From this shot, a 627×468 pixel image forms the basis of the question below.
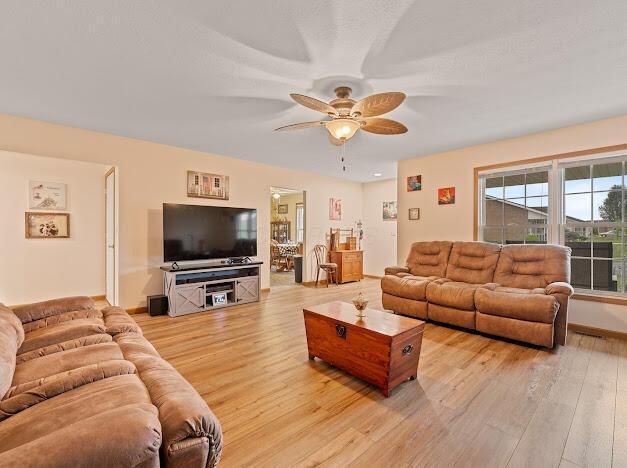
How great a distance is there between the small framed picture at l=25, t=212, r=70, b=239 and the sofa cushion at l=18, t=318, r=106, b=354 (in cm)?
328

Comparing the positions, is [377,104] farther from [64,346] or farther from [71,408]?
[64,346]

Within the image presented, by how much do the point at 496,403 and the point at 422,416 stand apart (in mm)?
577

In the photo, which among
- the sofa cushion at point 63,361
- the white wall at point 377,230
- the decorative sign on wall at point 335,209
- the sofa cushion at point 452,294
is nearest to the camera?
the sofa cushion at point 63,361

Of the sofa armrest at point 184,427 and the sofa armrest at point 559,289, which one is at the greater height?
the sofa armrest at point 559,289

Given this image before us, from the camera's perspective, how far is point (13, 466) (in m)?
0.74

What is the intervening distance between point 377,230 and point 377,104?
212 inches

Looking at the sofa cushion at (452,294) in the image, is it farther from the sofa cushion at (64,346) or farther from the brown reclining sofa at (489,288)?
the sofa cushion at (64,346)

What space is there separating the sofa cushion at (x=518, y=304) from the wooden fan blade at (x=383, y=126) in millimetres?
2038

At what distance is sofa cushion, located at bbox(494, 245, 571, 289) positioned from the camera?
3414 millimetres

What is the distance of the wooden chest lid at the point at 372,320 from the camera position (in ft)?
7.45

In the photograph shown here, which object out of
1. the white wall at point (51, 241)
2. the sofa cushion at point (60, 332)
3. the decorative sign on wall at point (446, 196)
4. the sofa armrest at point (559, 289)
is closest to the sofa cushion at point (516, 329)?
the sofa armrest at point (559, 289)

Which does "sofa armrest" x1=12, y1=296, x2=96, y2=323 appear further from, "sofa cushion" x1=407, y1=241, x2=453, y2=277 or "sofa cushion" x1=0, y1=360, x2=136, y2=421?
"sofa cushion" x1=407, y1=241, x2=453, y2=277

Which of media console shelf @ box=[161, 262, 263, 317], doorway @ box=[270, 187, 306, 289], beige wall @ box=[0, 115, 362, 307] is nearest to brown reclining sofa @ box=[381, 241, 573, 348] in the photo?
media console shelf @ box=[161, 262, 263, 317]

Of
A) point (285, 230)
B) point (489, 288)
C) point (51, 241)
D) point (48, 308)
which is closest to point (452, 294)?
point (489, 288)
